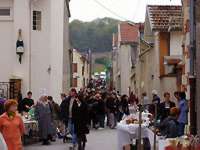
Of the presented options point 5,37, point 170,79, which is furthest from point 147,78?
point 5,37

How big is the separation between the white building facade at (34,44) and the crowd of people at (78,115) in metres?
2.63

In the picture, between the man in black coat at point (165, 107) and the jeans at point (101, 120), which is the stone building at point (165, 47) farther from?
the man in black coat at point (165, 107)

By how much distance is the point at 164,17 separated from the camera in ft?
115

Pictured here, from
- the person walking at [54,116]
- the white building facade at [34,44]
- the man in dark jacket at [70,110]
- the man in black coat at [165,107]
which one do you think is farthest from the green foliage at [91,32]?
the man in dark jacket at [70,110]

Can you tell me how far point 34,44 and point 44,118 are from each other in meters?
9.71

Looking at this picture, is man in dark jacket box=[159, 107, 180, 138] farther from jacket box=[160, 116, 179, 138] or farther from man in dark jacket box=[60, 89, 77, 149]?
man in dark jacket box=[60, 89, 77, 149]

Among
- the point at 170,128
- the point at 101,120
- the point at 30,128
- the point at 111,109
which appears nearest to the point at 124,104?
the point at 111,109

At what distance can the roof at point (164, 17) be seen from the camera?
3222cm

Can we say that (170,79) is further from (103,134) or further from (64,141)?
(64,141)

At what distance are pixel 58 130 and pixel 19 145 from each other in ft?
36.4

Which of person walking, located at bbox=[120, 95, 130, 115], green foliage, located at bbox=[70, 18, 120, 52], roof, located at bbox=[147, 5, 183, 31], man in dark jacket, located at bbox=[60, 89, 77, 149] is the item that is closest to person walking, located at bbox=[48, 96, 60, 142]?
man in dark jacket, located at bbox=[60, 89, 77, 149]

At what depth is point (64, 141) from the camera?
22125 millimetres

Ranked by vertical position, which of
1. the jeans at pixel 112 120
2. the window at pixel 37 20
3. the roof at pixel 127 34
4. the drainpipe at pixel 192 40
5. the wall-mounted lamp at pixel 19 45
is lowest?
the jeans at pixel 112 120

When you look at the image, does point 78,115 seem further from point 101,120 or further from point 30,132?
point 101,120
